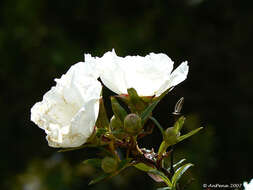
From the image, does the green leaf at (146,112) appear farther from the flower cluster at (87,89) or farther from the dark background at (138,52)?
the dark background at (138,52)

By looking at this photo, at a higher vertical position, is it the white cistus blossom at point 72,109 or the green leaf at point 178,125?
the white cistus blossom at point 72,109

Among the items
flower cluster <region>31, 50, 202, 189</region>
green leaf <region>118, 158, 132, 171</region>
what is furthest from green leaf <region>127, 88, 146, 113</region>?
green leaf <region>118, 158, 132, 171</region>

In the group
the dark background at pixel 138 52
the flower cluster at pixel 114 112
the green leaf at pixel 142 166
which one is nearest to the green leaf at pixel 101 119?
the flower cluster at pixel 114 112

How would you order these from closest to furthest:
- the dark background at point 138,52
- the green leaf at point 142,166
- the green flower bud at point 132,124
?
the green flower bud at point 132,124 < the green leaf at point 142,166 < the dark background at point 138,52

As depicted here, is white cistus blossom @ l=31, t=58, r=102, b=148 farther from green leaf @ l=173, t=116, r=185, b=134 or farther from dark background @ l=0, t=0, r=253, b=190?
dark background @ l=0, t=0, r=253, b=190

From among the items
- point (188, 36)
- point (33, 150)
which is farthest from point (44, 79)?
point (188, 36)

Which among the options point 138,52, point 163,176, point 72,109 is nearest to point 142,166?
point 163,176

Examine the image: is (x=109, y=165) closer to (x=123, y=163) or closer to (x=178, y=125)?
(x=123, y=163)
